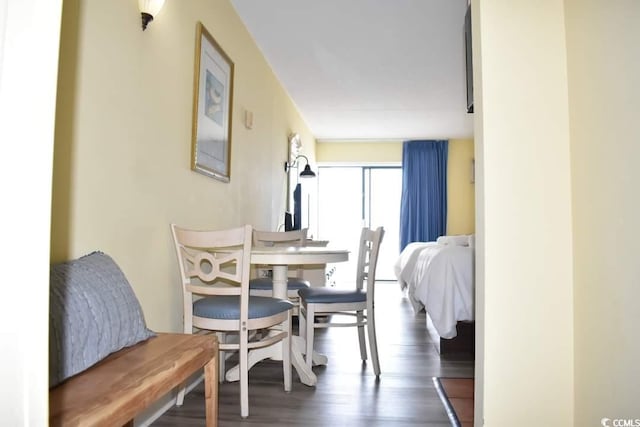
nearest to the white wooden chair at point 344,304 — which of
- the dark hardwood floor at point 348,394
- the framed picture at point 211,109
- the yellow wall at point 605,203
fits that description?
the dark hardwood floor at point 348,394

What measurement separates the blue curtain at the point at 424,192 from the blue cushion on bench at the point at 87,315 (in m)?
6.04

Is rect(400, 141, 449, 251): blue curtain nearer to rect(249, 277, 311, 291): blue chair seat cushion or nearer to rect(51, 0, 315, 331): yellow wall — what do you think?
rect(249, 277, 311, 291): blue chair seat cushion

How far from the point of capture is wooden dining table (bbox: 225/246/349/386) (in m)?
2.16

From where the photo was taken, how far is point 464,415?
193 centimetres

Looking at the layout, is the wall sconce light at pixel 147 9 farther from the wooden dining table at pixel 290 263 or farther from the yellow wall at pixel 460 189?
the yellow wall at pixel 460 189

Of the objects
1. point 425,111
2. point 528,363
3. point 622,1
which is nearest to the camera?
point 622,1

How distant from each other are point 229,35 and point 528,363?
2.79 metres

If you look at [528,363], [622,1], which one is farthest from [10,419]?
[622,1]

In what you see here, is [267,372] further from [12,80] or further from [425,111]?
[425,111]

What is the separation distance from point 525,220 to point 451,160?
20.5 feet

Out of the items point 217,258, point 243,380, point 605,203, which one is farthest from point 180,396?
point 605,203

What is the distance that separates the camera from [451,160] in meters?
7.16

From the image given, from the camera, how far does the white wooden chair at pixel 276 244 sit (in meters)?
2.91

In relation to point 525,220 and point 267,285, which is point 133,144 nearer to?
point 267,285
